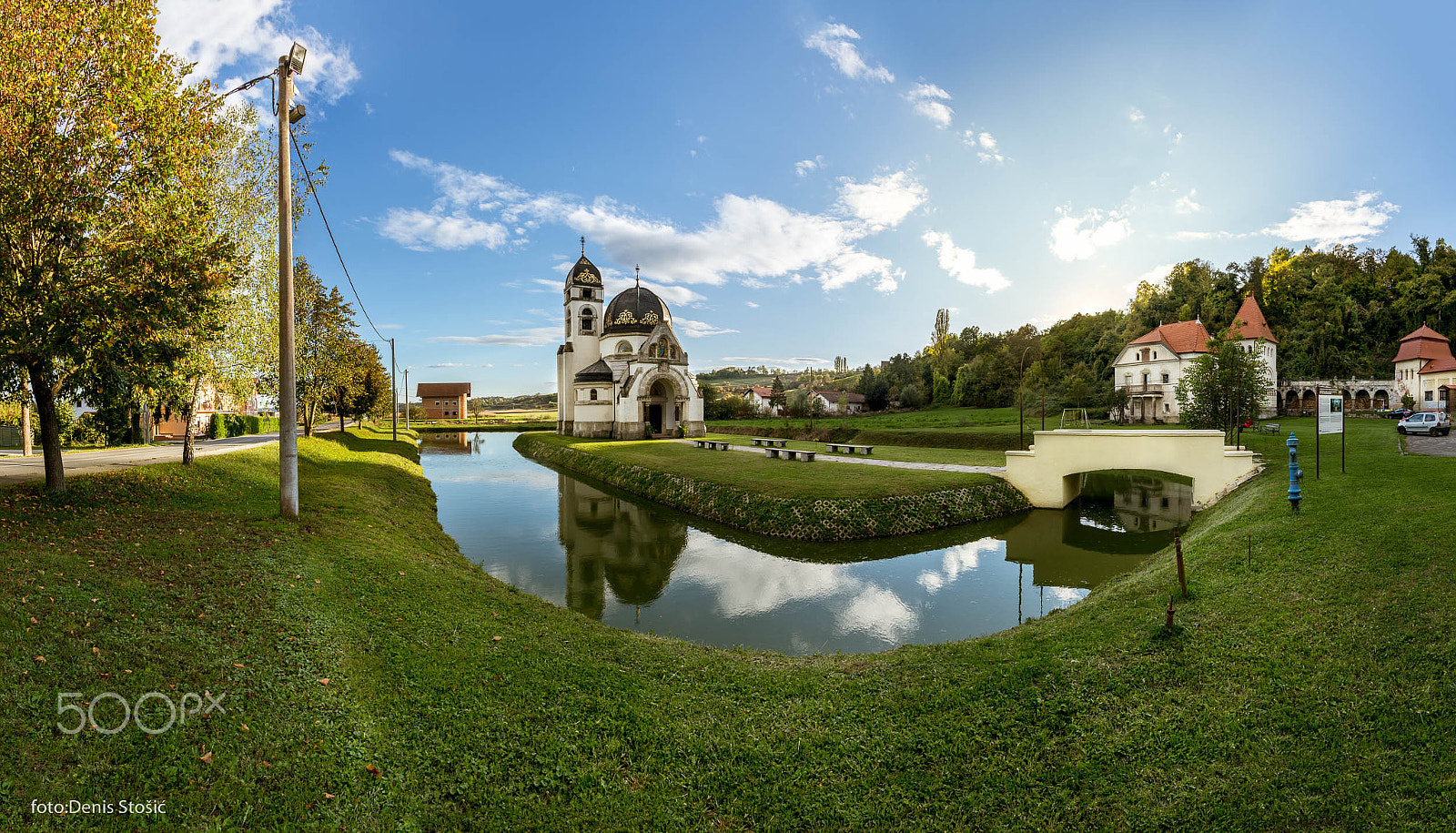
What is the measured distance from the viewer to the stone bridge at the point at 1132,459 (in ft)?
60.6

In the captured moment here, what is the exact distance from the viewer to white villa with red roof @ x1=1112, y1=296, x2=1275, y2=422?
45.3m

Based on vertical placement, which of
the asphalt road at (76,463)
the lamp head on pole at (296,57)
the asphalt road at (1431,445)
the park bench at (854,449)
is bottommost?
the park bench at (854,449)

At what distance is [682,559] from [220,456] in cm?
1372

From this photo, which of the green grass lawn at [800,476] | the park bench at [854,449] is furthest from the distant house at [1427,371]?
the green grass lawn at [800,476]

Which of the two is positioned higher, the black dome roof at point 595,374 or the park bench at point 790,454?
the black dome roof at point 595,374

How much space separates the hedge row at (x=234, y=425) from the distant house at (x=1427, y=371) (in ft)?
250

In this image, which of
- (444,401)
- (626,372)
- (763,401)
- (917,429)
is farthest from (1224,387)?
(444,401)

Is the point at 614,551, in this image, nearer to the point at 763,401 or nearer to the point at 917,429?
the point at 917,429

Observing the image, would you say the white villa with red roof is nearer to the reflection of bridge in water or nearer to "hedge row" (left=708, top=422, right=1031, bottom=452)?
"hedge row" (left=708, top=422, right=1031, bottom=452)

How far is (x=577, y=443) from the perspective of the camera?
4000 cm

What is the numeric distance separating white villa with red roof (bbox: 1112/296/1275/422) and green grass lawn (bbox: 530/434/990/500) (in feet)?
123

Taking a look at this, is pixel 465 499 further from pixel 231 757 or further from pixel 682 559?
pixel 231 757

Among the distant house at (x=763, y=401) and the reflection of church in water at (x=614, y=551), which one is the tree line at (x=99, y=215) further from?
the distant house at (x=763, y=401)

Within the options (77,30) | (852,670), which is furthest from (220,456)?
(852,670)
